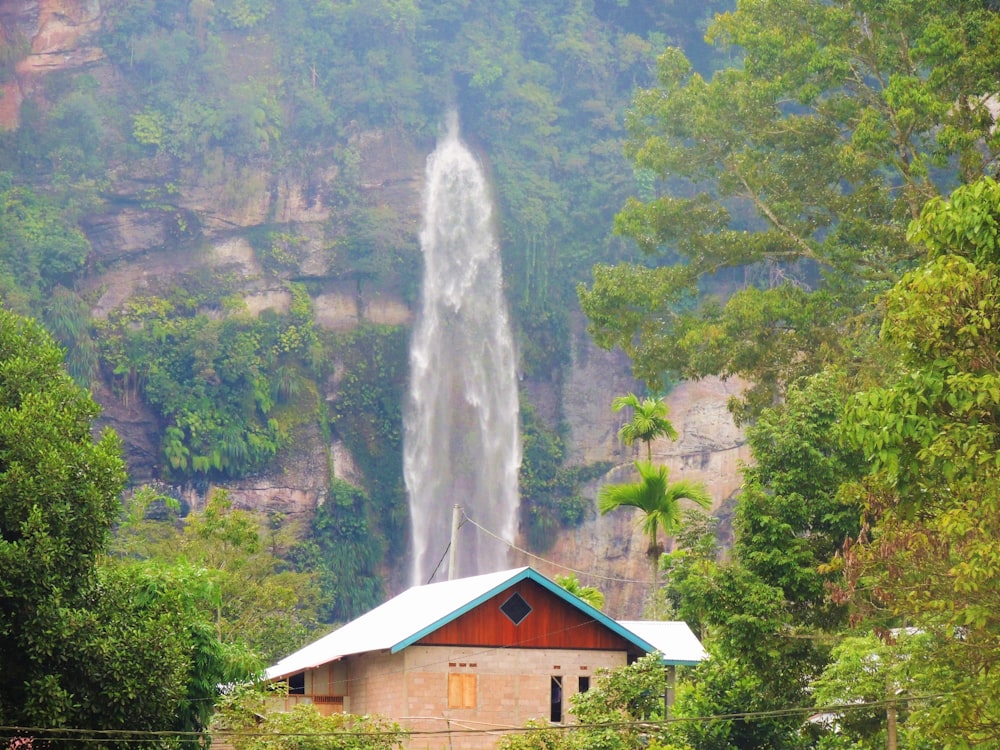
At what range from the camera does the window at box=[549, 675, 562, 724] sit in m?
30.6

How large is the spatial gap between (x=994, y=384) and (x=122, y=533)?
3796 centimetres

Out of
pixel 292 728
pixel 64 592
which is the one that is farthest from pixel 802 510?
pixel 64 592

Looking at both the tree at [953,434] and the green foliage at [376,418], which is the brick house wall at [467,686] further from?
the green foliage at [376,418]

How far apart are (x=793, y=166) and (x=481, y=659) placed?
15.8 m

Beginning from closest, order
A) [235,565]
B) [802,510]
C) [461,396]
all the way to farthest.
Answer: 1. [802,510]
2. [235,565]
3. [461,396]

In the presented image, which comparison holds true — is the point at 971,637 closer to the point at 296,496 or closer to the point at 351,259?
the point at 296,496

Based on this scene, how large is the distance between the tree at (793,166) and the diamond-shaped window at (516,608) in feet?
29.6

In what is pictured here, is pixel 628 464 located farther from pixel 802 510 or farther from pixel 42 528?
pixel 42 528

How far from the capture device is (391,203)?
72375mm

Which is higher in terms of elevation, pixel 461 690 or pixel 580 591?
pixel 580 591

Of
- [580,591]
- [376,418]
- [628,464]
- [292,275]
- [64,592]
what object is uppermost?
[292,275]

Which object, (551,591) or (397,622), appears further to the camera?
(397,622)

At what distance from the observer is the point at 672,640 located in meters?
32.0

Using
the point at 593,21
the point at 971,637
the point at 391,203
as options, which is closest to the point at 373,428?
the point at 391,203
